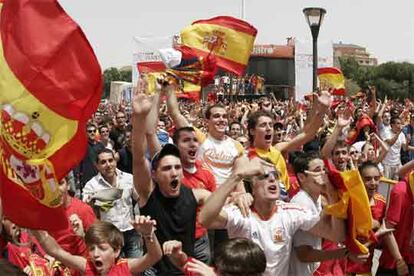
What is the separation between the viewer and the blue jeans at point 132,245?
6.36m

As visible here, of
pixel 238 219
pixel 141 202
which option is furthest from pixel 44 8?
pixel 238 219

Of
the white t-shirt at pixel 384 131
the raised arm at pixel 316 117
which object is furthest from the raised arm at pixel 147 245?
the white t-shirt at pixel 384 131

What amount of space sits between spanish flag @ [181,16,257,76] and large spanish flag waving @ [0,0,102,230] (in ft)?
17.1

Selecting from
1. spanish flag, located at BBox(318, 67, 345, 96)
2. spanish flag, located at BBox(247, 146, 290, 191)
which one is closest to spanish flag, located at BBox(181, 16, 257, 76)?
spanish flag, located at BBox(247, 146, 290, 191)

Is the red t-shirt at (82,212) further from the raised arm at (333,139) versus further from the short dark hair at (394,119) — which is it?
the short dark hair at (394,119)

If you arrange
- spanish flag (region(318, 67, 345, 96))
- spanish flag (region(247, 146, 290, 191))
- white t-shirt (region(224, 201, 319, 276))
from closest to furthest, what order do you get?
white t-shirt (region(224, 201, 319, 276)), spanish flag (region(247, 146, 290, 191)), spanish flag (region(318, 67, 345, 96))

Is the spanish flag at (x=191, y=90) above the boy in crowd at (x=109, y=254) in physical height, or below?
above

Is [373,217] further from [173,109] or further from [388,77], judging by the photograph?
[388,77]

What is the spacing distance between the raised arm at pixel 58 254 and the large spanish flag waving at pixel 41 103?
1.79 feet

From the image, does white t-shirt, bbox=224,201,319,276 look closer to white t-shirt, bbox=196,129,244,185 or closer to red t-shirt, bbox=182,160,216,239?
red t-shirt, bbox=182,160,216,239

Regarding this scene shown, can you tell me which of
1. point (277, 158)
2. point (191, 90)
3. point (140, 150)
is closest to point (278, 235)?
point (140, 150)

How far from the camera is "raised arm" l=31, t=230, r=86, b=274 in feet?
13.3

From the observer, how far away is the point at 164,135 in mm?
8570

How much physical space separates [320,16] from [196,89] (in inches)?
145
